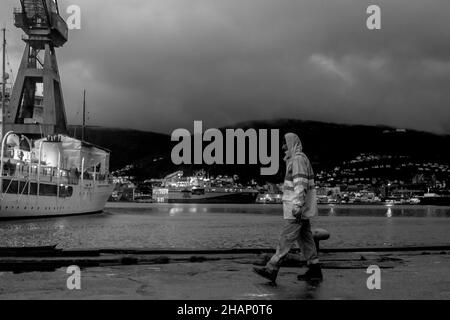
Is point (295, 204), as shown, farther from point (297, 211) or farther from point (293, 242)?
point (293, 242)

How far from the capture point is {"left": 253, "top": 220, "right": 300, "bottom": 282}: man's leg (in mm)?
7957

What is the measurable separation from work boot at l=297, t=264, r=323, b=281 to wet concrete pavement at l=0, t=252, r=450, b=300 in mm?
131

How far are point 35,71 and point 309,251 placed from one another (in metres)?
79.2

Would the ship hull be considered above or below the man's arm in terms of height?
below

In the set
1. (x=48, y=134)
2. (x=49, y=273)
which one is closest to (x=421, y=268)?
(x=49, y=273)

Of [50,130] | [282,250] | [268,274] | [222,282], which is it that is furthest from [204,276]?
[50,130]

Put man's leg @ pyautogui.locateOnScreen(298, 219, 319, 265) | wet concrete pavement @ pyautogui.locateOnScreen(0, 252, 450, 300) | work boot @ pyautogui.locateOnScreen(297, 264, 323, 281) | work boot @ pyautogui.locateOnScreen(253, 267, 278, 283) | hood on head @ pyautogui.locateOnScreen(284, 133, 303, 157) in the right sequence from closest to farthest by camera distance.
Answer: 1. wet concrete pavement @ pyautogui.locateOnScreen(0, 252, 450, 300)
2. work boot @ pyautogui.locateOnScreen(253, 267, 278, 283)
3. work boot @ pyautogui.locateOnScreen(297, 264, 323, 281)
4. hood on head @ pyautogui.locateOnScreen(284, 133, 303, 157)
5. man's leg @ pyautogui.locateOnScreen(298, 219, 319, 265)

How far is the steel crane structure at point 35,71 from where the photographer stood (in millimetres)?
80188

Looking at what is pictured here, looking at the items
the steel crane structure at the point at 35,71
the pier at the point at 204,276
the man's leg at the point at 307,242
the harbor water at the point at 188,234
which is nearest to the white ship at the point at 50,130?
the steel crane structure at the point at 35,71

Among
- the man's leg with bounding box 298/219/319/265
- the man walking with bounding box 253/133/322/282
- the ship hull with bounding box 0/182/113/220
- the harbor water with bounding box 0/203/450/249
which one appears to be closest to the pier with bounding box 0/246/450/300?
the man walking with bounding box 253/133/322/282

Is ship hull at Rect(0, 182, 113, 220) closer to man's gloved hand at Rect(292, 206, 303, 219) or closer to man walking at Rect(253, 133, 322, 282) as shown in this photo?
man walking at Rect(253, 133, 322, 282)

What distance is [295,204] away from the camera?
8.05 m

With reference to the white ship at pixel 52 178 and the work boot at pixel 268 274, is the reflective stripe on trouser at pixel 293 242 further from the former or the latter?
the white ship at pixel 52 178
